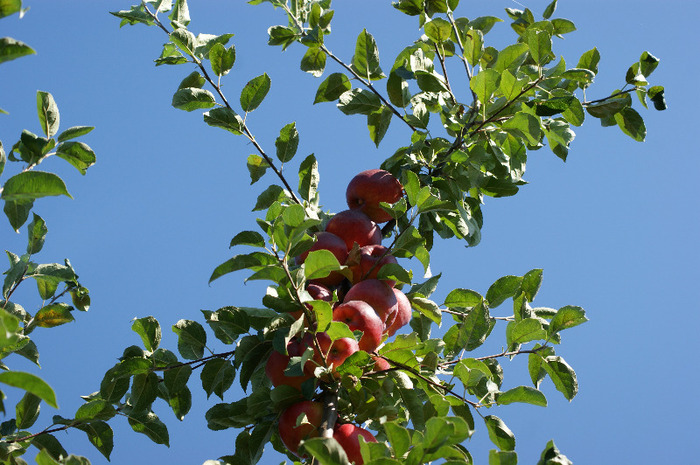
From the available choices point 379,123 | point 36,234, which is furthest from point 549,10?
point 36,234

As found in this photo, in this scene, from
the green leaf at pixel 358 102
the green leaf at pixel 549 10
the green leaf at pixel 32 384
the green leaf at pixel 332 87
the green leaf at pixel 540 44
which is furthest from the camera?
the green leaf at pixel 549 10

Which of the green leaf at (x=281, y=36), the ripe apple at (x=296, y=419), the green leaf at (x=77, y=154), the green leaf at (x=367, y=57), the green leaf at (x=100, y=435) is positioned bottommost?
the ripe apple at (x=296, y=419)

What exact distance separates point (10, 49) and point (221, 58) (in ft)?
3.60

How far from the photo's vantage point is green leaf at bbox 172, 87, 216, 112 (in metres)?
2.06

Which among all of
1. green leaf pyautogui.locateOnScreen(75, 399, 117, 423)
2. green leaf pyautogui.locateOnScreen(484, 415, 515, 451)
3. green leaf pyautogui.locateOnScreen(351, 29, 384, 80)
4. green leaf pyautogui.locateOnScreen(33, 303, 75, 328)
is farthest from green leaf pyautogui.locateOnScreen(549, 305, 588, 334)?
green leaf pyautogui.locateOnScreen(33, 303, 75, 328)

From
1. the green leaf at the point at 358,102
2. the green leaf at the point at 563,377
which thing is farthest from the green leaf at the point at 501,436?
the green leaf at the point at 358,102

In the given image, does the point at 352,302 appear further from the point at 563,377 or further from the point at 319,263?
the point at 563,377

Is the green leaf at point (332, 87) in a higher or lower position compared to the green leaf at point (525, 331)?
higher

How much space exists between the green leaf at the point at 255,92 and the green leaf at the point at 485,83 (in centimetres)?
70

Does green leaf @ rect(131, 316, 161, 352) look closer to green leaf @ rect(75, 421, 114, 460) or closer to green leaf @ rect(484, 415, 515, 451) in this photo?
green leaf @ rect(75, 421, 114, 460)

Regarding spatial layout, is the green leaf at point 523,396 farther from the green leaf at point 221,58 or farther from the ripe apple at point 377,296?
the green leaf at point 221,58

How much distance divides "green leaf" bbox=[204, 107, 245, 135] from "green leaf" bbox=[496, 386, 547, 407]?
1.18 meters

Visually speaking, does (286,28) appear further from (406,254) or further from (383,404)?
(383,404)

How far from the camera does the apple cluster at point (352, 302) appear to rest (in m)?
1.62
